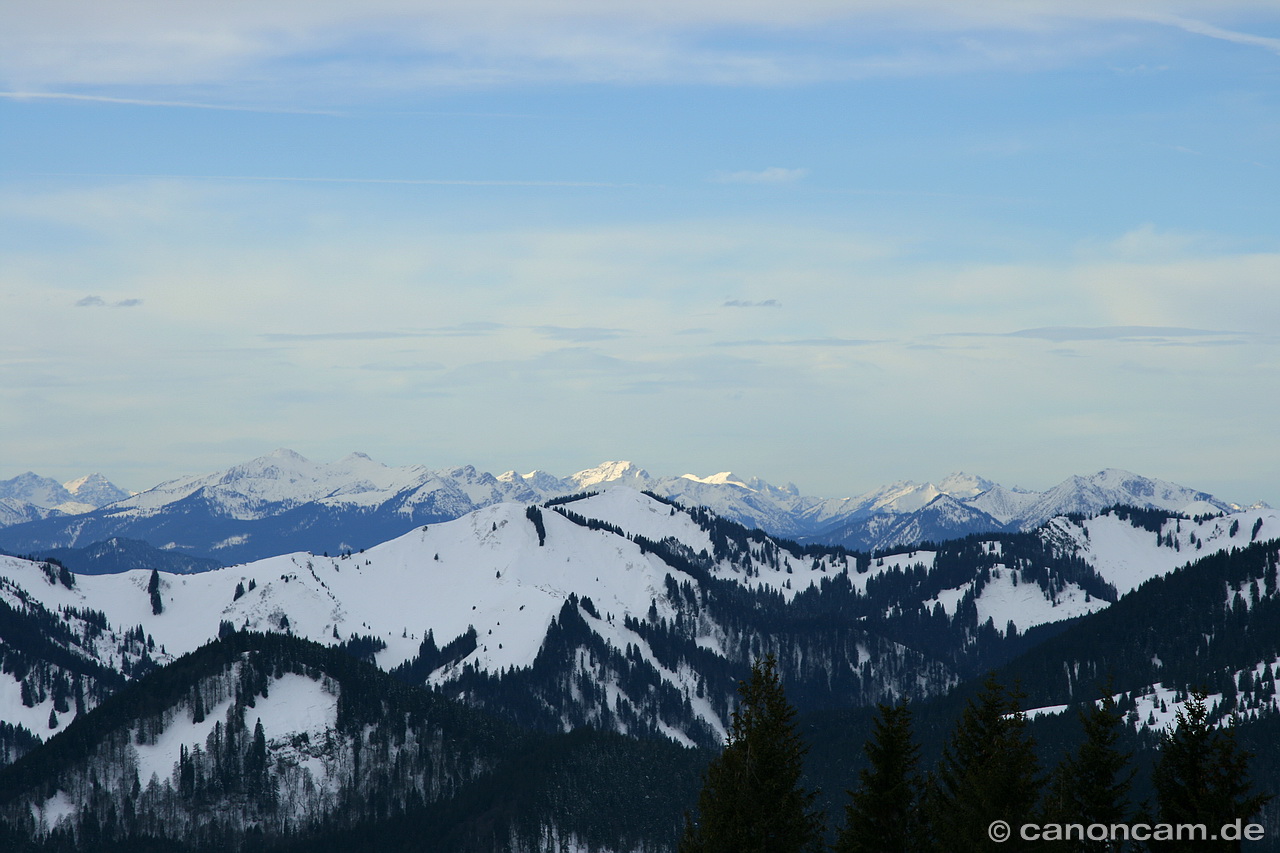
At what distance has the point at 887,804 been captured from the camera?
190 feet

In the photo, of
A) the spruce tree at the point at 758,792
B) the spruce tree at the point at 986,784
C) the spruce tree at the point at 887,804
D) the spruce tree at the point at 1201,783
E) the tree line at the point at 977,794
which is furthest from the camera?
the spruce tree at the point at 887,804

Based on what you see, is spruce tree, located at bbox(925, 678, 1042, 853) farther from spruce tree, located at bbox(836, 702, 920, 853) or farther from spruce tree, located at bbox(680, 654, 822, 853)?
spruce tree, located at bbox(680, 654, 822, 853)

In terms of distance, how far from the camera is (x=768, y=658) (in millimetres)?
53375

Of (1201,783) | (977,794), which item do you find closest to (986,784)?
(977,794)

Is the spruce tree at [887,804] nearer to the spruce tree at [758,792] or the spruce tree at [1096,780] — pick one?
the spruce tree at [758,792]

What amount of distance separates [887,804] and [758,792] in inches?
254

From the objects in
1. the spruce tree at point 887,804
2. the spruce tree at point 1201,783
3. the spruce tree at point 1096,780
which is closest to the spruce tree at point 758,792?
the spruce tree at point 887,804

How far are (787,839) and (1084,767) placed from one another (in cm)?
1430

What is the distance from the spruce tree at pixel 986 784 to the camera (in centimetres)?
5500

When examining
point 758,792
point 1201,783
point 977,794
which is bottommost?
point 977,794

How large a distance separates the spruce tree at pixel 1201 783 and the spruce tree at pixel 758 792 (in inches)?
591

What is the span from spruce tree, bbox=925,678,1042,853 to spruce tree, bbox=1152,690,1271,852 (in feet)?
18.1

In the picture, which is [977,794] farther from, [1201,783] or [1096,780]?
[1201,783]

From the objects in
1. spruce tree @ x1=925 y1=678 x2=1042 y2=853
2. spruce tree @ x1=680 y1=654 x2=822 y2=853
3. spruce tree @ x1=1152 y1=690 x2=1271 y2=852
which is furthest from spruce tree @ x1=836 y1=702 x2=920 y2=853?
spruce tree @ x1=1152 y1=690 x2=1271 y2=852
